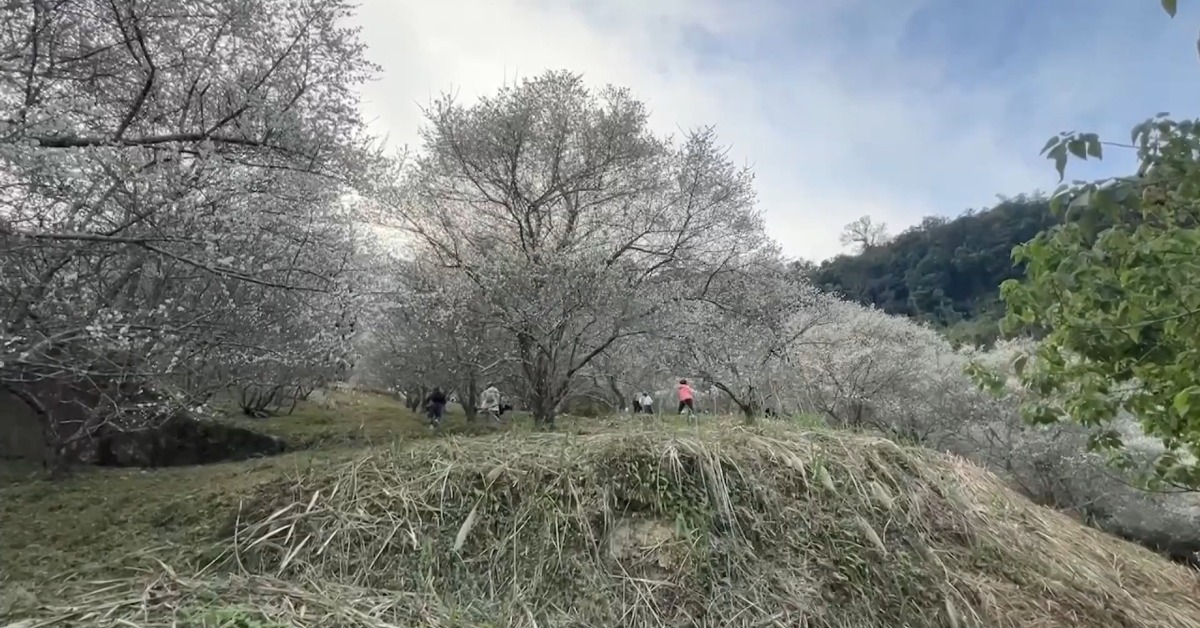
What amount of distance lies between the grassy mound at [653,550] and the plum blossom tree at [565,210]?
6.22m

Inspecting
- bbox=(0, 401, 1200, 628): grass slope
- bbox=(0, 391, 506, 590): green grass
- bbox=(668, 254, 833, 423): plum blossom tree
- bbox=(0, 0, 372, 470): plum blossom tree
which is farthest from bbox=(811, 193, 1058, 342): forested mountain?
bbox=(0, 401, 1200, 628): grass slope

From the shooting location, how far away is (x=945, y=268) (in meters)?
A: 32.8

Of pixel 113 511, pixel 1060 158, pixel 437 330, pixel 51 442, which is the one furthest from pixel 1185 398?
pixel 437 330

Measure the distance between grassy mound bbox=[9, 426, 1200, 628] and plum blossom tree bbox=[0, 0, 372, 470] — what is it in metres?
1.51

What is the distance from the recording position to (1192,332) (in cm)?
226

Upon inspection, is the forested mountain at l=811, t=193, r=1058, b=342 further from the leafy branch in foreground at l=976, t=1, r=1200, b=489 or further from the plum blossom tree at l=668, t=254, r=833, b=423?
the leafy branch in foreground at l=976, t=1, r=1200, b=489

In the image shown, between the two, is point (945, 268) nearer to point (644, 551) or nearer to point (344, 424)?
point (344, 424)

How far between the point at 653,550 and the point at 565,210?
8.49 metres

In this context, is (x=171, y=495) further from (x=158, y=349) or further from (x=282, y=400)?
(x=282, y=400)

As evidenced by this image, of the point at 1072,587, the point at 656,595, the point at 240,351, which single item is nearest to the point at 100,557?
the point at 656,595

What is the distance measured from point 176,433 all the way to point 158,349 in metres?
3.38

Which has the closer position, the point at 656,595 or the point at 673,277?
Result: the point at 656,595

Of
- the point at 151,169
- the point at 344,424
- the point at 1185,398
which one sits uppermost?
the point at 151,169

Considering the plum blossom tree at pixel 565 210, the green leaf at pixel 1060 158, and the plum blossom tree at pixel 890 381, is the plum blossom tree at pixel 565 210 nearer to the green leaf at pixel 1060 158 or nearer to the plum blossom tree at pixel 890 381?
the plum blossom tree at pixel 890 381
